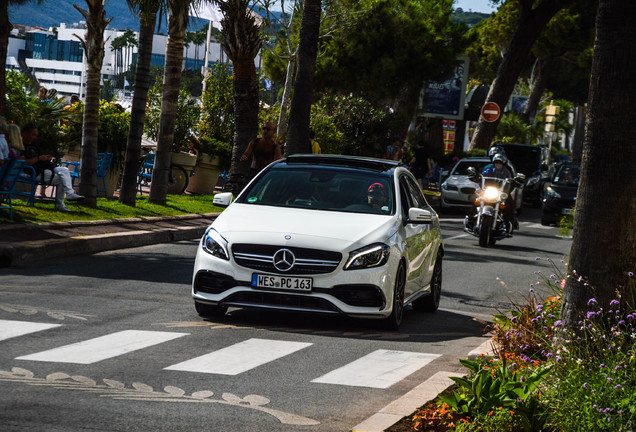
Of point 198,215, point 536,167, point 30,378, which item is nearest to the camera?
point 30,378

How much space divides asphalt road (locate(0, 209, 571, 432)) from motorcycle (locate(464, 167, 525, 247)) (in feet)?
24.9

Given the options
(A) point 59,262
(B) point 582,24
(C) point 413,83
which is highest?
(B) point 582,24

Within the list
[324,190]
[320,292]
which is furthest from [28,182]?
[320,292]

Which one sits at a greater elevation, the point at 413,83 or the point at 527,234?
the point at 413,83

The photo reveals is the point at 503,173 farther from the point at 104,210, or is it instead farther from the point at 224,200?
the point at 224,200

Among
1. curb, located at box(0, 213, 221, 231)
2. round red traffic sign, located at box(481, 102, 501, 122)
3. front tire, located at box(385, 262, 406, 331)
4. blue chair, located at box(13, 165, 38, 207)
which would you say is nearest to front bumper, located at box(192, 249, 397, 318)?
front tire, located at box(385, 262, 406, 331)

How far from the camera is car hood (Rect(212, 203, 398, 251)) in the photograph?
376 inches

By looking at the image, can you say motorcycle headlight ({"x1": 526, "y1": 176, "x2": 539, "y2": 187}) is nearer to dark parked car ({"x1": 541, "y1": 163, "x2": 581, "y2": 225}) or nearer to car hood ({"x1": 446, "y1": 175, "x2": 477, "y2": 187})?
car hood ({"x1": 446, "y1": 175, "x2": 477, "y2": 187})

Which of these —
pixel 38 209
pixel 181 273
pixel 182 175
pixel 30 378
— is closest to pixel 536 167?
pixel 182 175

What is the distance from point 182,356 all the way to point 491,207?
13857 mm

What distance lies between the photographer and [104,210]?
65.1 ft

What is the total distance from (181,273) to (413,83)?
34.9 meters

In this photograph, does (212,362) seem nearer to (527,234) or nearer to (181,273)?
(181,273)

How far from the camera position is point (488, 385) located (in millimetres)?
5574
